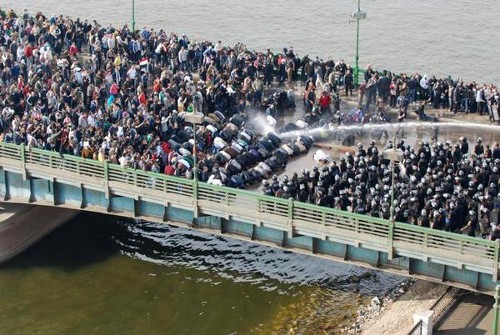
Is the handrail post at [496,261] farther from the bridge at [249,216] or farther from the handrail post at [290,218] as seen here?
the handrail post at [290,218]

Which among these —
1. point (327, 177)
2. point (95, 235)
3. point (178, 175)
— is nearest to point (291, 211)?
point (327, 177)

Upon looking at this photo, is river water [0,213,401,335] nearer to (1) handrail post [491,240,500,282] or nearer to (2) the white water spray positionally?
(2) the white water spray

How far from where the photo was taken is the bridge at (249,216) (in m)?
37.3

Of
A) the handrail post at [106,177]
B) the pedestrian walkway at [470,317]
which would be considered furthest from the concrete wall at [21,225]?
the pedestrian walkway at [470,317]

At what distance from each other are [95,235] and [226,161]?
7908 mm

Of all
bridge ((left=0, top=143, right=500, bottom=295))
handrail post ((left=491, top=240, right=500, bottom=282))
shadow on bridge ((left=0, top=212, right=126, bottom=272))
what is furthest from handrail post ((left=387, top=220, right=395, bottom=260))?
shadow on bridge ((left=0, top=212, right=126, bottom=272))

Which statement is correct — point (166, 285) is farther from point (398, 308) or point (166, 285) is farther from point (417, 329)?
point (417, 329)

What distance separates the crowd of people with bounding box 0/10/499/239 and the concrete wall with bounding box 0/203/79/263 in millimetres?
3319

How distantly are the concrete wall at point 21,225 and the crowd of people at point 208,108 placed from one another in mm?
3319

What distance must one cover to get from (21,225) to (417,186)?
17702 mm

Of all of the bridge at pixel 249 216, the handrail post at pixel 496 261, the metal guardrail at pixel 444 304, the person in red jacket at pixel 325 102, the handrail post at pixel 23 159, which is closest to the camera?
the handrail post at pixel 496 261

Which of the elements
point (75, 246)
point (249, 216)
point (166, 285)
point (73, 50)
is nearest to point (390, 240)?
point (249, 216)

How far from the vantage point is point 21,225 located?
155 feet

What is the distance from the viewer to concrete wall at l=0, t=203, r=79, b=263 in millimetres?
46656
